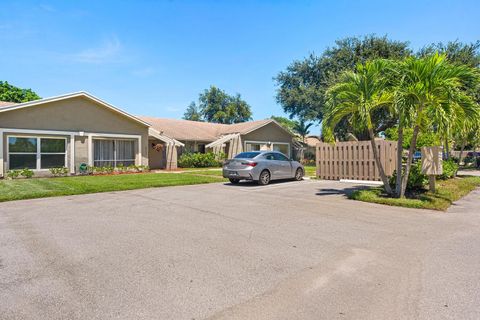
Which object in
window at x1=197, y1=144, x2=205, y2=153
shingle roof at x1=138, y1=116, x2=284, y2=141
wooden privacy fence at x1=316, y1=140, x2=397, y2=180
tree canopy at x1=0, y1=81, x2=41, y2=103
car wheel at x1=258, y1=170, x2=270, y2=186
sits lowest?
car wheel at x1=258, y1=170, x2=270, y2=186

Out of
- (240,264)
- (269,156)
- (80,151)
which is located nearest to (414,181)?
(269,156)

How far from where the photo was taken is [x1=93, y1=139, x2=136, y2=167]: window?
64.5ft

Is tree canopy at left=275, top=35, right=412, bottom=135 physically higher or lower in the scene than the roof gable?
higher

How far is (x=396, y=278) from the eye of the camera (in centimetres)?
373

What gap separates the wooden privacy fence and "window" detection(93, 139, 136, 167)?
12897 mm

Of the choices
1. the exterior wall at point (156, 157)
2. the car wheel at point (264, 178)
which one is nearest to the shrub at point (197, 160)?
the exterior wall at point (156, 157)

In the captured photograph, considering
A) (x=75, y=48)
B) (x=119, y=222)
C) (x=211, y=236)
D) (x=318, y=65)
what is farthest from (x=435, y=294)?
(x=318, y=65)

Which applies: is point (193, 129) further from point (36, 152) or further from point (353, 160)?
point (353, 160)

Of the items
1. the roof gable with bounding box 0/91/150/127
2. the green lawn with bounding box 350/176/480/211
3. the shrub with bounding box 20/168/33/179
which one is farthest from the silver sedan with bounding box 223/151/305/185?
the shrub with bounding box 20/168/33/179

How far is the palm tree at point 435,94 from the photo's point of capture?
7934 mm

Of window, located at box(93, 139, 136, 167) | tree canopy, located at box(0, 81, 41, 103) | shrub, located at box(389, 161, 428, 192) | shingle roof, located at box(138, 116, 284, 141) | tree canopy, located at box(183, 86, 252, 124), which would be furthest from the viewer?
tree canopy, located at box(183, 86, 252, 124)

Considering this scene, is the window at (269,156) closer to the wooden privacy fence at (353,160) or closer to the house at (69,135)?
the wooden privacy fence at (353,160)

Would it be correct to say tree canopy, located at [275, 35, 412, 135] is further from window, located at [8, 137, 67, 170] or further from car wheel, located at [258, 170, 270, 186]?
window, located at [8, 137, 67, 170]

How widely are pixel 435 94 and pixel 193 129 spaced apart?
24.5 metres
